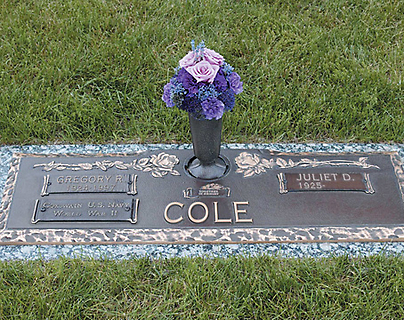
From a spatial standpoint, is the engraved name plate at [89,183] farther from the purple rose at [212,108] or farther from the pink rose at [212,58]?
the pink rose at [212,58]

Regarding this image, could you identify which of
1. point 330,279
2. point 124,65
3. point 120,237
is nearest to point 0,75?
point 124,65

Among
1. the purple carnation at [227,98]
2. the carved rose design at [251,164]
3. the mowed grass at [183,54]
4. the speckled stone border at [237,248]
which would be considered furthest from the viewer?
the mowed grass at [183,54]

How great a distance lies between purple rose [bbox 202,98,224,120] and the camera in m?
2.62

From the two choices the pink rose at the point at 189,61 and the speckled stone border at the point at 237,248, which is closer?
the pink rose at the point at 189,61

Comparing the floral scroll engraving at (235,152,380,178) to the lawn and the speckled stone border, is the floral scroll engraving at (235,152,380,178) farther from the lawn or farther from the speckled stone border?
the speckled stone border

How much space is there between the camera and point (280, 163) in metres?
3.25

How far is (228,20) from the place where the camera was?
14.8 feet

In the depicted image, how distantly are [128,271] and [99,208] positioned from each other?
48 cm

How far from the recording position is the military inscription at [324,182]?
3.06 metres

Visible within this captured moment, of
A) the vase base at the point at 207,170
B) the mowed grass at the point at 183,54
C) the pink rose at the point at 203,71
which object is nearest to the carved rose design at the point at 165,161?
the vase base at the point at 207,170

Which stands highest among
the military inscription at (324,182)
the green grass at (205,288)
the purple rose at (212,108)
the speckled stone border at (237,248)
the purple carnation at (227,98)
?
the purple carnation at (227,98)

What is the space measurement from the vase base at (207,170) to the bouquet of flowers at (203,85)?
53 cm

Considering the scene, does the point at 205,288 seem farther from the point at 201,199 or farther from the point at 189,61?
the point at 189,61

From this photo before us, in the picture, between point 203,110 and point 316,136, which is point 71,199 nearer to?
point 203,110
